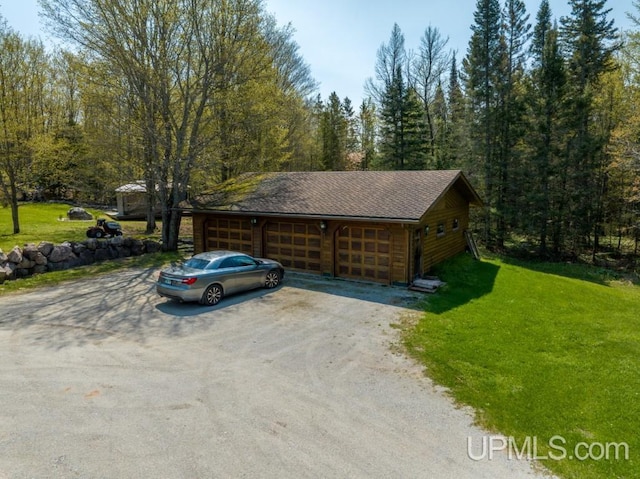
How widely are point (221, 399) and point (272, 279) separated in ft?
23.2

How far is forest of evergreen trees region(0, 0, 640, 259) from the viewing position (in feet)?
59.1

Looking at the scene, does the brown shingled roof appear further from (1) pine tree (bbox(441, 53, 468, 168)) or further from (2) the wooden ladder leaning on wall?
(1) pine tree (bbox(441, 53, 468, 168))

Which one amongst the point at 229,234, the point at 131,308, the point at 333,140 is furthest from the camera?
the point at 333,140

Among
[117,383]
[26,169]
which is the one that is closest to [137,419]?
[117,383]

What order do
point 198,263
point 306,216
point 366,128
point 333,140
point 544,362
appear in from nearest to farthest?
point 544,362, point 198,263, point 306,216, point 333,140, point 366,128

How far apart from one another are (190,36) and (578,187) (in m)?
22.4

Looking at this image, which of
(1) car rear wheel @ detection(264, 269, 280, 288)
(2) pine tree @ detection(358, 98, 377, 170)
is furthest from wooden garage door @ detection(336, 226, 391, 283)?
(2) pine tree @ detection(358, 98, 377, 170)

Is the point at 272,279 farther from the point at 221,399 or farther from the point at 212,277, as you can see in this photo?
the point at 221,399

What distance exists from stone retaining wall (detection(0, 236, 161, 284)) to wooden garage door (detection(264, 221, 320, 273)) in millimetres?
7234

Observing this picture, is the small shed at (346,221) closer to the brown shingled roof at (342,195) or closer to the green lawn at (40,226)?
the brown shingled roof at (342,195)

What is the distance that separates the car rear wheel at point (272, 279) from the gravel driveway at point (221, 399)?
2.13m

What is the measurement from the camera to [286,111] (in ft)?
80.0

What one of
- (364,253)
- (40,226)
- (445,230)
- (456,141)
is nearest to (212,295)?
(364,253)

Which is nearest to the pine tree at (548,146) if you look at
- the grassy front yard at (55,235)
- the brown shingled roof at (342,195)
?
the brown shingled roof at (342,195)
